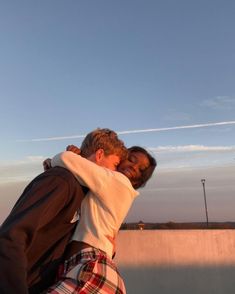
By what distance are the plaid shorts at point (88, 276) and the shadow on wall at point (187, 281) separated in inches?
171

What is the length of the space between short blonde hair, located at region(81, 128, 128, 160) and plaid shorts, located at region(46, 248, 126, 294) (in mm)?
499

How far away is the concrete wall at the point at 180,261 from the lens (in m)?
6.16

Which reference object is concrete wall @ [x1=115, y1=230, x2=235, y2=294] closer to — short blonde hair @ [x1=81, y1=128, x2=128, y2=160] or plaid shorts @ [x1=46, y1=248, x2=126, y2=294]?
short blonde hair @ [x1=81, y1=128, x2=128, y2=160]

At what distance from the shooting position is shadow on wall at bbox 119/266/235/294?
6129mm

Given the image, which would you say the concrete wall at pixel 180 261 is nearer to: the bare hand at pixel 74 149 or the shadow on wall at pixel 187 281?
the shadow on wall at pixel 187 281

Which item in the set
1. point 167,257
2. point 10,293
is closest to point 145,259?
point 167,257

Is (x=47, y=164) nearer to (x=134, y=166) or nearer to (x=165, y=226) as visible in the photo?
(x=134, y=166)

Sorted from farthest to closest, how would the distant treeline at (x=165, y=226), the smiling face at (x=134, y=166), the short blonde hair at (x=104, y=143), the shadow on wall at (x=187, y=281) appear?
the distant treeline at (x=165, y=226) → the shadow on wall at (x=187, y=281) → the smiling face at (x=134, y=166) → the short blonde hair at (x=104, y=143)

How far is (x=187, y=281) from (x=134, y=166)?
4.15 meters

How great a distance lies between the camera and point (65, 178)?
1.98 meters

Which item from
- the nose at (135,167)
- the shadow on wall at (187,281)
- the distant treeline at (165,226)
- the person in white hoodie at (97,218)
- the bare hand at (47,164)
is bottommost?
the distant treeline at (165,226)

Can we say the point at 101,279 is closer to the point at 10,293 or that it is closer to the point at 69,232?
the point at 69,232

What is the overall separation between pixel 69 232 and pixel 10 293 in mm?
451

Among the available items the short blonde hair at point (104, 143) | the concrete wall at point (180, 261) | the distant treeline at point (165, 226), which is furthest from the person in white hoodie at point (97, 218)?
the distant treeline at point (165, 226)
